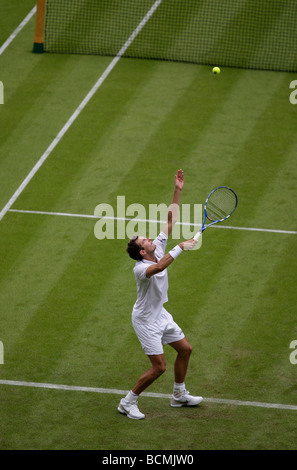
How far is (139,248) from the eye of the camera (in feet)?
34.8

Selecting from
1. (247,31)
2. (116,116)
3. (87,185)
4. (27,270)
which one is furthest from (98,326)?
(247,31)

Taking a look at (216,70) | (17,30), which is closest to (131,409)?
(216,70)

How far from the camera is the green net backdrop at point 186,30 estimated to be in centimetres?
2238

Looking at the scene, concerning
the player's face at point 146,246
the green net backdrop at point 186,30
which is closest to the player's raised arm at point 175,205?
the player's face at point 146,246

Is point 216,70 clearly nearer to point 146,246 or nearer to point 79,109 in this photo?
point 79,109

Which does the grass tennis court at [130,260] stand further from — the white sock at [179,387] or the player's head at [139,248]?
the player's head at [139,248]

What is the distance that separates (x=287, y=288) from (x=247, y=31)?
1113cm

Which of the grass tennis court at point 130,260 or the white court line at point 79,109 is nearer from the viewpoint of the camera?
the grass tennis court at point 130,260

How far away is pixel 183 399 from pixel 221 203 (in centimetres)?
274

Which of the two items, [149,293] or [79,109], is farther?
[79,109]

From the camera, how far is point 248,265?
48.0 ft

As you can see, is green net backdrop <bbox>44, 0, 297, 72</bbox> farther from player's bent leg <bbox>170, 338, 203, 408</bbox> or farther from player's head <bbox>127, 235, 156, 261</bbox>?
player's bent leg <bbox>170, 338, 203, 408</bbox>

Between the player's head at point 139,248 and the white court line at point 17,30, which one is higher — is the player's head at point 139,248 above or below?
above

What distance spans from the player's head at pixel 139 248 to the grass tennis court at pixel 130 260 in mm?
2037
